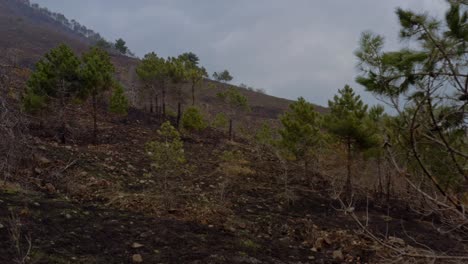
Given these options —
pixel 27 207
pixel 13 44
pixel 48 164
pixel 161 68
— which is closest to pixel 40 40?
pixel 13 44

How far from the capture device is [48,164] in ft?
35.7

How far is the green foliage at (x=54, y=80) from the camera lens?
14.5 meters

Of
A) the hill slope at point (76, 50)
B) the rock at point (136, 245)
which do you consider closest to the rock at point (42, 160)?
the rock at point (136, 245)

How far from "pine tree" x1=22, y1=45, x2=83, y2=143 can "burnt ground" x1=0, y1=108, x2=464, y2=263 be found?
1.18 meters

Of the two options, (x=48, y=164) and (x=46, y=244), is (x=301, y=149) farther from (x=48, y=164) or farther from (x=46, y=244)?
(x=46, y=244)

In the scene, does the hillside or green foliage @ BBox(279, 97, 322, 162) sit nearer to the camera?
the hillside

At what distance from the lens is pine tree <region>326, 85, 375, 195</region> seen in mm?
13836

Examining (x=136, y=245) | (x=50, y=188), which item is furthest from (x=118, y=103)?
(x=136, y=245)

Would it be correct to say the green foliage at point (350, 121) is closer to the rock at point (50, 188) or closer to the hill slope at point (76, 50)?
the rock at point (50, 188)

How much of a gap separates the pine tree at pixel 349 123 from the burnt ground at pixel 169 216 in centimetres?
216

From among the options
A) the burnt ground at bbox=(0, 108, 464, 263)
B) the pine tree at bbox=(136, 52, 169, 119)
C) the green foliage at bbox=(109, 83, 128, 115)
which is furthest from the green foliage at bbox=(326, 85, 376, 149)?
the pine tree at bbox=(136, 52, 169, 119)

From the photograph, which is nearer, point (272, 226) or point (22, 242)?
point (22, 242)

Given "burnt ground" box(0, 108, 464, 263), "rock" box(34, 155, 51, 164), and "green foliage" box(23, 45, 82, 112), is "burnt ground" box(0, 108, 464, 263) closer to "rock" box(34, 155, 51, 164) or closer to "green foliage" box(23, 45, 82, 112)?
"rock" box(34, 155, 51, 164)

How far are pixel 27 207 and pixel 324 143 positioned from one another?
10.8 meters
